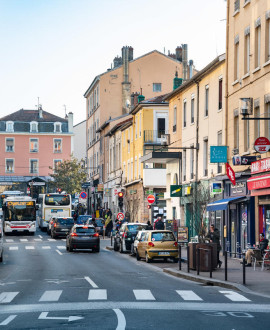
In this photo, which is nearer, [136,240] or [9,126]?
[136,240]

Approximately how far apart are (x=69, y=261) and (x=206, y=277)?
1248cm

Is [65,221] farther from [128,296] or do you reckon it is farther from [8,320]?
[8,320]

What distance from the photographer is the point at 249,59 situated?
3616cm

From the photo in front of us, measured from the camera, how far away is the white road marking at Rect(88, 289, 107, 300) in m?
19.1

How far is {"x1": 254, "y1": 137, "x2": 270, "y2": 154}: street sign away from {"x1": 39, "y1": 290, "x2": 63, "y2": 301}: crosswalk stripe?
474 inches

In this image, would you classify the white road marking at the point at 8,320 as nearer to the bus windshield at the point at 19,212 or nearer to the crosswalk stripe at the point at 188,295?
the crosswalk stripe at the point at 188,295

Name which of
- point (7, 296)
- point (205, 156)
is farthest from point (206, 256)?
point (205, 156)

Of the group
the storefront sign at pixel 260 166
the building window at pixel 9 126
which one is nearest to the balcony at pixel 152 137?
the storefront sign at pixel 260 166

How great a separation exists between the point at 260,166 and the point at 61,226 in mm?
30894

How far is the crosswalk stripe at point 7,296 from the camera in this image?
1916 cm

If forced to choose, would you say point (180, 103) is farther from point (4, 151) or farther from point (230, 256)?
point (4, 151)

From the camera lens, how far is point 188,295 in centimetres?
1998

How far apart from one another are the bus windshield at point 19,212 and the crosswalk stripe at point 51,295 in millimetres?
46998

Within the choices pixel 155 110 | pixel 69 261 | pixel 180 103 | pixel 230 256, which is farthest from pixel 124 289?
pixel 155 110
